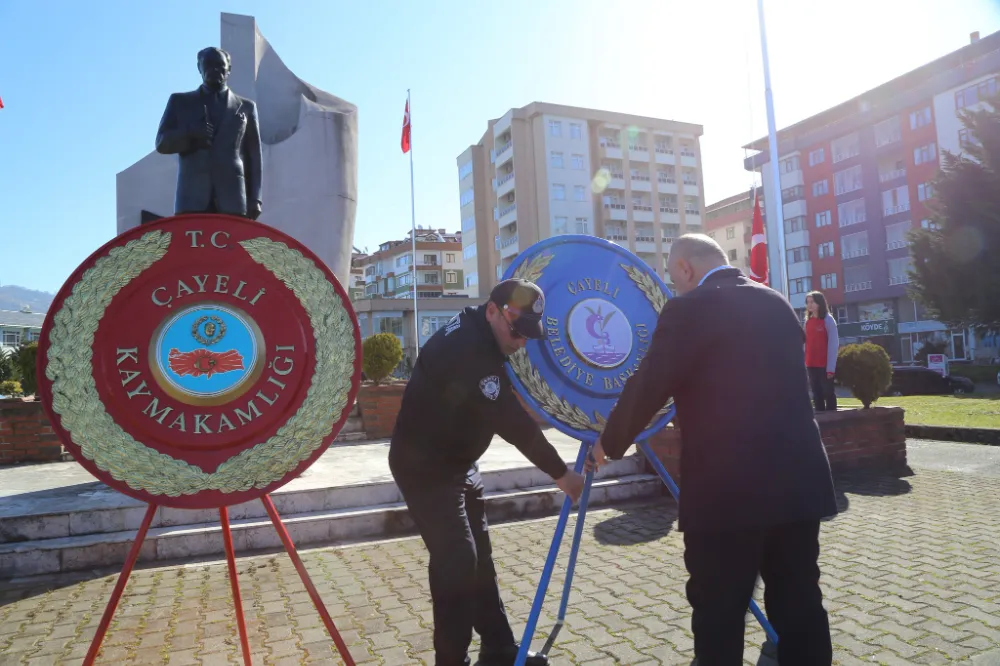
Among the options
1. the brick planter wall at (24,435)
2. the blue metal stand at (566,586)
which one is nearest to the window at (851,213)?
the brick planter wall at (24,435)

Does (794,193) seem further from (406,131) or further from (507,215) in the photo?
(406,131)

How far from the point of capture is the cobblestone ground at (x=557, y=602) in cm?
342

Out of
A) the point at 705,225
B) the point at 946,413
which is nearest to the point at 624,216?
the point at 705,225

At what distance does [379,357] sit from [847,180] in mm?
47150

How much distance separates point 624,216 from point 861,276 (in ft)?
63.2

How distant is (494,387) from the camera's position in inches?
110

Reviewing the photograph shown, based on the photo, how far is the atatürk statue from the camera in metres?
3.91

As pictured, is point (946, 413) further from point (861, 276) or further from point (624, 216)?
point (624, 216)

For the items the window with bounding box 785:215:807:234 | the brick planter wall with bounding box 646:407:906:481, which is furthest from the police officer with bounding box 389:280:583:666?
the window with bounding box 785:215:807:234

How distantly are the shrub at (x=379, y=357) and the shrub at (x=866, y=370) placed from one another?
21.9 ft

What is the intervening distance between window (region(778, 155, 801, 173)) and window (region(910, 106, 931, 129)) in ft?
30.2

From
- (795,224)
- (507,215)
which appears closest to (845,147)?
(795,224)

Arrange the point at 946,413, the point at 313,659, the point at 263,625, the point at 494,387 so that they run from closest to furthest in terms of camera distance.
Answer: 1. the point at 494,387
2. the point at 313,659
3. the point at 263,625
4. the point at 946,413

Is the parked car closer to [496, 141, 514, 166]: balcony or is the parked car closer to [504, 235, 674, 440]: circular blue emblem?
[504, 235, 674, 440]: circular blue emblem
